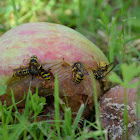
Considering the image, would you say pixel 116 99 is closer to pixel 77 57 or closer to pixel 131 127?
pixel 131 127

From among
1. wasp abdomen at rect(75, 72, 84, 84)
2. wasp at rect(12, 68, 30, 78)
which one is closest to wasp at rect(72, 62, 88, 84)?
wasp abdomen at rect(75, 72, 84, 84)

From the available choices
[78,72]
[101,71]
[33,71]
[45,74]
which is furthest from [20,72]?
[101,71]

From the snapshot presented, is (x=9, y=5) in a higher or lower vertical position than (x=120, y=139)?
higher

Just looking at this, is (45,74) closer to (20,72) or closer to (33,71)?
(33,71)

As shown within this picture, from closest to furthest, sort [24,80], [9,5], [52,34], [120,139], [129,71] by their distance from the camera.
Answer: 1. [129,71]
2. [120,139]
3. [24,80]
4. [52,34]
5. [9,5]

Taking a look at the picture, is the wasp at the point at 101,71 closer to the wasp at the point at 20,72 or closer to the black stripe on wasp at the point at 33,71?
the black stripe on wasp at the point at 33,71

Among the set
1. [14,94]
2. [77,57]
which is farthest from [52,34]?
[14,94]
